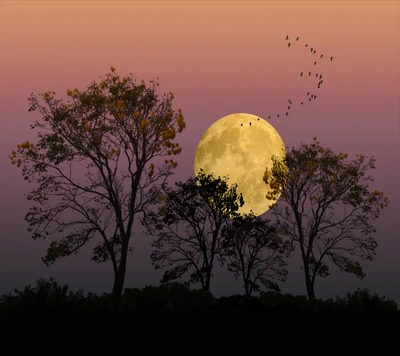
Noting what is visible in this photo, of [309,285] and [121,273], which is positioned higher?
[309,285]

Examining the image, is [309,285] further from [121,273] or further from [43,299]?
[43,299]

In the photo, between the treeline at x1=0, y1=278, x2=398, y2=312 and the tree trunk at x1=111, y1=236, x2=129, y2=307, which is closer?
the treeline at x1=0, y1=278, x2=398, y2=312

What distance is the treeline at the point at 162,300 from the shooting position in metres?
22.1

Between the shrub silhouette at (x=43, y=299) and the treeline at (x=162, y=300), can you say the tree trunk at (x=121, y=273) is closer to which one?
the treeline at (x=162, y=300)

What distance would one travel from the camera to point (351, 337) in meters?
15.3

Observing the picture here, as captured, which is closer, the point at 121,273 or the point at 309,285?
the point at 121,273

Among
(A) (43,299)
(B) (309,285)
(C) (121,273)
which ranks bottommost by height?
(A) (43,299)

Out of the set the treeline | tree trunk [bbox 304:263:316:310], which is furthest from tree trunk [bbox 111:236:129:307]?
tree trunk [bbox 304:263:316:310]

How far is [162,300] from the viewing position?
39.2 m

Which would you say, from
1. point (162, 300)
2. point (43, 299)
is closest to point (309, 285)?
point (162, 300)

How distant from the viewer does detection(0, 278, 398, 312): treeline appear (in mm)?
22141

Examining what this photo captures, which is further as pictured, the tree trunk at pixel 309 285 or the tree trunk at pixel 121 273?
the tree trunk at pixel 309 285

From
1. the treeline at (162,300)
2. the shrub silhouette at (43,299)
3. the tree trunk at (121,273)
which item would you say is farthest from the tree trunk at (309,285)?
the shrub silhouette at (43,299)

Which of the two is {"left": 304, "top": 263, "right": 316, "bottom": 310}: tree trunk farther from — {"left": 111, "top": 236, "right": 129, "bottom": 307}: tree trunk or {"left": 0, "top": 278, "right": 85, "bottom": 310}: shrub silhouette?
{"left": 0, "top": 278, "right": 85, "bottom": 310}: shrub silhouette
